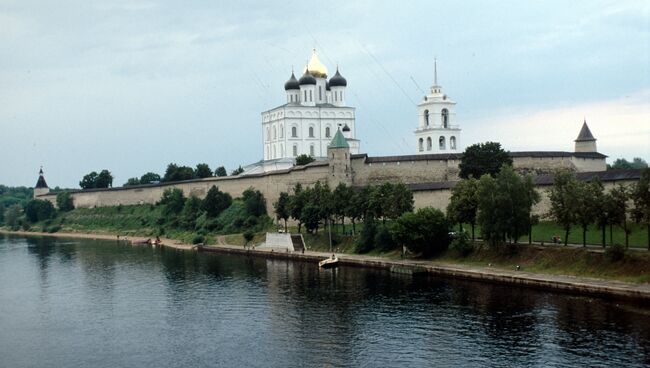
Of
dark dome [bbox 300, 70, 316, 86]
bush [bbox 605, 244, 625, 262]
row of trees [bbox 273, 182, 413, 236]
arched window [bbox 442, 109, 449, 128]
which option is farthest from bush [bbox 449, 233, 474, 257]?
dark dome [bbox 300, 70, 316, 86]

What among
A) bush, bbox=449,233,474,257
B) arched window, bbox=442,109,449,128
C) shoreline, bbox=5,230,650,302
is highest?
arched window, bbox=442,109,449,128

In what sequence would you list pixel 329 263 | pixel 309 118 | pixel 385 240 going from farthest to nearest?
1. pixel 309 118
2. pixel 385 240
3. pixel 329 263

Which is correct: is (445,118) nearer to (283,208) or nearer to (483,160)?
(483,160)

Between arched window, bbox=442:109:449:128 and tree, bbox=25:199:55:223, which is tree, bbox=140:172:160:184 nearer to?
tree, bbox=25:199:55:223

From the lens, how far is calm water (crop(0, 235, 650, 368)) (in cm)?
1820

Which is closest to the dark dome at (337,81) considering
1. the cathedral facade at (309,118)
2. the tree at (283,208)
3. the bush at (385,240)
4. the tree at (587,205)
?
the cathedral facade at (309,118)

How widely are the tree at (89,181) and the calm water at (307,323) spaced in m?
49.2

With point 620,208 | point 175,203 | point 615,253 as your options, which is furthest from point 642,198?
point 175,203

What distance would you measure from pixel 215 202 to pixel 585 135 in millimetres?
22244

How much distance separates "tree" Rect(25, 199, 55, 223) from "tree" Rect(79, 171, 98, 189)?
6.39 m

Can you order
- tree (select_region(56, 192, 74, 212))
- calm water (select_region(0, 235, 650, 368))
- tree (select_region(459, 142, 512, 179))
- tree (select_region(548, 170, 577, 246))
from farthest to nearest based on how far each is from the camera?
tree (select_region(56, 192, 74, 212)) → tree (select_region(459, 142, 512, 179)) → tree (select_region(548, 170, 577, 246)) → calm water (select_region(0, 235, 650, 368))

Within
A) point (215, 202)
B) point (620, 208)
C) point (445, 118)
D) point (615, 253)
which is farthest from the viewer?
point (445, 118)

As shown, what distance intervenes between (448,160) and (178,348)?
26416 mm

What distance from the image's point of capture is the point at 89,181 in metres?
81.3
